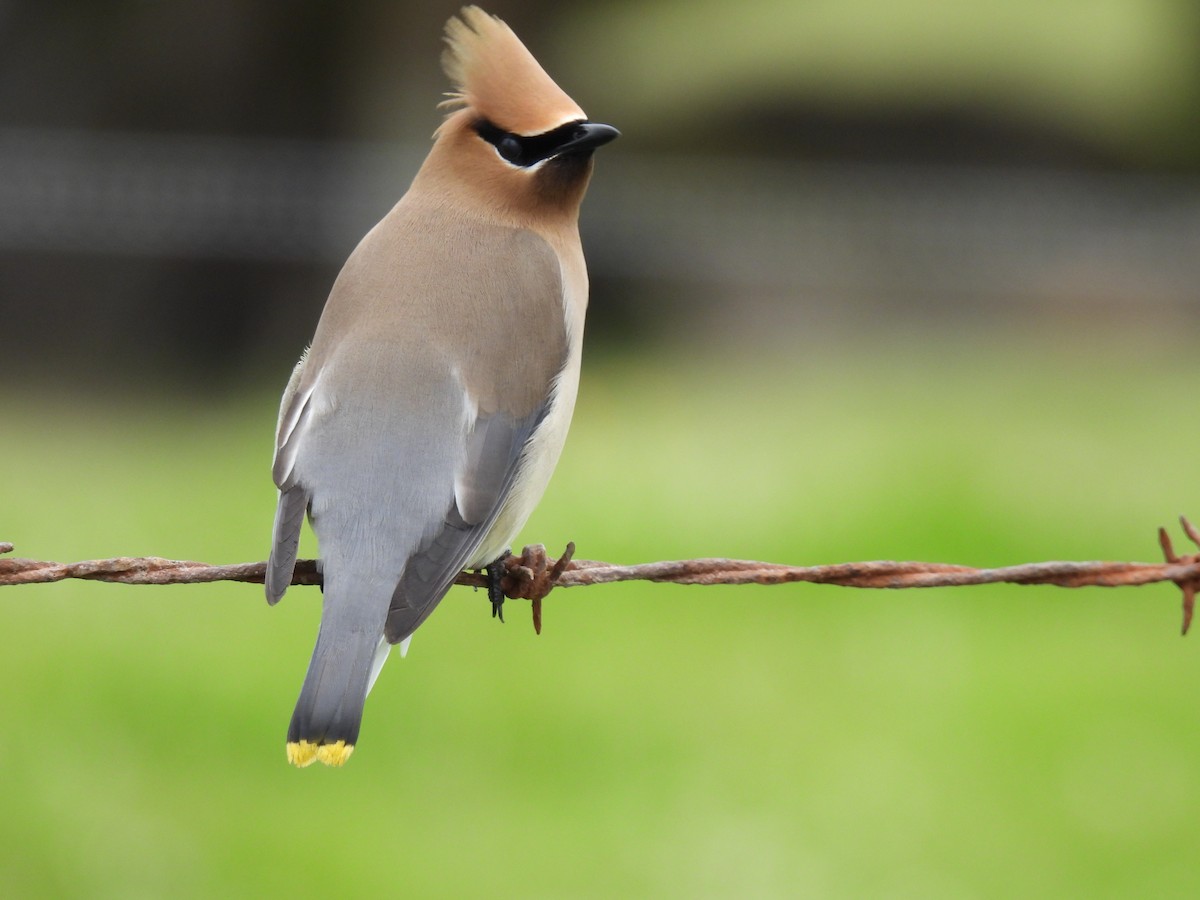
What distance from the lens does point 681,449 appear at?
8.83m

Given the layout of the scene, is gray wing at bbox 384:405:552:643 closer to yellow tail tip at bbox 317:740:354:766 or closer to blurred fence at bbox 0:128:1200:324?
yellow tail tip at bbox 317:740:354:766

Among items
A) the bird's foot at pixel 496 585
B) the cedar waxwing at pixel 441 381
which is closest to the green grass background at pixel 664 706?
the bird's foot at pixel 496 585

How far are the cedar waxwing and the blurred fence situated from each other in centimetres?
785

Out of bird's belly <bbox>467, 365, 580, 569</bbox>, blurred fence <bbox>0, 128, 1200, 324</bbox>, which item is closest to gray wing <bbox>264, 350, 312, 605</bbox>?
bird's belly <bbox>467, 365, 580, 569</bbox>

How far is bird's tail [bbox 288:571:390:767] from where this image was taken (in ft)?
10.2

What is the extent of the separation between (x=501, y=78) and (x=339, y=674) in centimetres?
165

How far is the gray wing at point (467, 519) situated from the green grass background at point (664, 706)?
201 centimetres

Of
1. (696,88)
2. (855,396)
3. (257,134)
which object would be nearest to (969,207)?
(696,88)

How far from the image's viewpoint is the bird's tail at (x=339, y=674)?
3104 millimetres

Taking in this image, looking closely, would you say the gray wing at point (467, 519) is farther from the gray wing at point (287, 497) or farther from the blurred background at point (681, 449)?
the blurred background at point (681, 449)

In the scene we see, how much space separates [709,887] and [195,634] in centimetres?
224

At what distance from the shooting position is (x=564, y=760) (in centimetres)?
591

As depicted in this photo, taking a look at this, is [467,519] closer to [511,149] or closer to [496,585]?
[496,585]

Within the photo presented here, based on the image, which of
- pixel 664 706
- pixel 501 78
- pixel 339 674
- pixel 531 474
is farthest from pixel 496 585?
pixel 664 706
